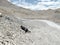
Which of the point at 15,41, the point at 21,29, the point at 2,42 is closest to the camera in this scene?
the point at 2,42

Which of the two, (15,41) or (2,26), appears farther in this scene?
(2,26)

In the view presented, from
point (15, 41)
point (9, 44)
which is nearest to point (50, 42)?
Answer: point (15, 41)

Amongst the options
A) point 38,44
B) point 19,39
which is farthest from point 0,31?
point 38,44

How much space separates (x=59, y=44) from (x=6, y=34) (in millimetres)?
5240

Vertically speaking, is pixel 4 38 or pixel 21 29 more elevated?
pixel 4 38

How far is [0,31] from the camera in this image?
53.9 feet

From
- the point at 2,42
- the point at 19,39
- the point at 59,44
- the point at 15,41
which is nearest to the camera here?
the point at 2,42

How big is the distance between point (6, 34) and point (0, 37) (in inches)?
46.3

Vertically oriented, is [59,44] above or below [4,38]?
below

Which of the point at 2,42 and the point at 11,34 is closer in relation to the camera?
the point at 2,42

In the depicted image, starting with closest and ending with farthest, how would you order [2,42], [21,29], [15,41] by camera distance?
[2,42], [15,41], [21,29]

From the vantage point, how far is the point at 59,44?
18.2 metres

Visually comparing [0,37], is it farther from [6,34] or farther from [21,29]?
[21,29]

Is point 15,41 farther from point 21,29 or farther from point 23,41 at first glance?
point 21,29
